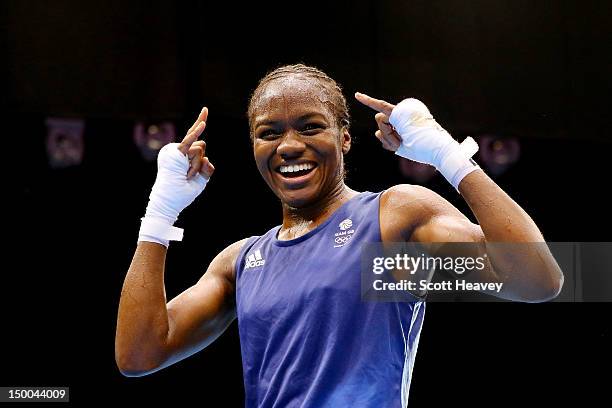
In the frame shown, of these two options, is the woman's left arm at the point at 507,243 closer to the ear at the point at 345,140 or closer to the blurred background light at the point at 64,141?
the ear at the point at 345,140

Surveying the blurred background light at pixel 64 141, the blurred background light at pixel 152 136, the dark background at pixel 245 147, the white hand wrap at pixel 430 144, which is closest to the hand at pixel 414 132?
Answer: the white hand wrap at pixel 430 144

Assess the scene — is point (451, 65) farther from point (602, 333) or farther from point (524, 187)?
point (602, 333)

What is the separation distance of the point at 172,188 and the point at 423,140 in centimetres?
71

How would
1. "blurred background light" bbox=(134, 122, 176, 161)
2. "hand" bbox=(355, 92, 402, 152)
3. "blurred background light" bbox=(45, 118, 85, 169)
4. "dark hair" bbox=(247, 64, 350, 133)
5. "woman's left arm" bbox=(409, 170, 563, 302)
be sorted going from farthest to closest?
"blurred background light" bbox=(134, 122, 176, 161) < "blurred background light" bbox=(45, 118, 85, 169) < "dark hair" bbox=(247, 64, 350, 133) < "hand" bbox=(355, 92, 402, 152) < "woman's left arm" bbox=(409, 170, 563, 302)

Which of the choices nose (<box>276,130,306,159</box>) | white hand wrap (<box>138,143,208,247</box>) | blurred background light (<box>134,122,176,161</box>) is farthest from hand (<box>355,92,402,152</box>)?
blurred background light (<box>134,122,176,161</box>)

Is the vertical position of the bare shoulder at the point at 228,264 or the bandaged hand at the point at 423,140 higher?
the bandaged hand at the point at 423,140

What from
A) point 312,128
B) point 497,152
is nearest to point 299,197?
point 312,128

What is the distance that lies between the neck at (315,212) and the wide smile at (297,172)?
83 mm

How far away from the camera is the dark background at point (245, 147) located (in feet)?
13.5

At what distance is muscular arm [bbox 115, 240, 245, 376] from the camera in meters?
2.02

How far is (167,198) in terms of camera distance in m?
2.10

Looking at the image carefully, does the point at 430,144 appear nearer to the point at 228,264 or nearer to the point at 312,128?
the point at 312,128

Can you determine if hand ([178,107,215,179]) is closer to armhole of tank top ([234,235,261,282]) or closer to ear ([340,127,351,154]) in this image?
armhole of tank top ([234,235,261,282])

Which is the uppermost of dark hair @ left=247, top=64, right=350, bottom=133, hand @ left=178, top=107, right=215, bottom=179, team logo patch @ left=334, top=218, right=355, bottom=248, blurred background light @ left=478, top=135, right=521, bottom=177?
blurred background light @ left=478, top=135, right=521, bottom=177
